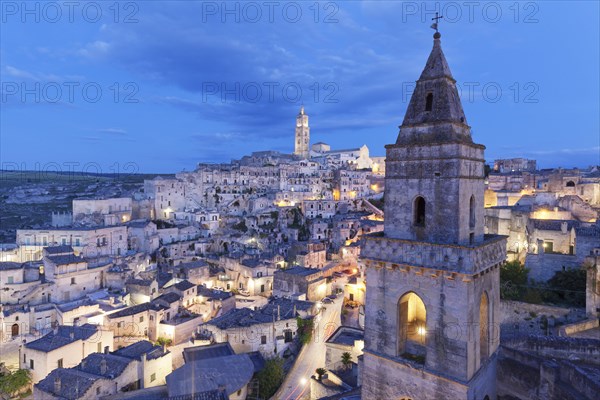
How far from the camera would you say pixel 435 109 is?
9.83 m

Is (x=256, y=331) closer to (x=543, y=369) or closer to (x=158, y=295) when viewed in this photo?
(x=158, y=295)

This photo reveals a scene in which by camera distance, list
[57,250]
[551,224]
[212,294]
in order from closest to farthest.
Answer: [551,224] → [212,294] → [57,250]

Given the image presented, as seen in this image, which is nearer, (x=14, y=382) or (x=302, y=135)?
(x=14, y=382)

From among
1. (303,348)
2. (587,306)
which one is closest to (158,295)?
(303,348)

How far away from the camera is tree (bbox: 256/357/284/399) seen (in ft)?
70.2

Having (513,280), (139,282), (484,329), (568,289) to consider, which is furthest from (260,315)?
(568,289)

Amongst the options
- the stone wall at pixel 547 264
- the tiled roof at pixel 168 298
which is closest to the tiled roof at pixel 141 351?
the tiled roof at pixel 168 298

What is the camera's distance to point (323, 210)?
214ft

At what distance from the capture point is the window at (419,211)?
32.5ft

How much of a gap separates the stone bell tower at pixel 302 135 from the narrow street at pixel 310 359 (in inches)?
3396

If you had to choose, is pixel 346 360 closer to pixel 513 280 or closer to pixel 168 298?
pixel 513 280

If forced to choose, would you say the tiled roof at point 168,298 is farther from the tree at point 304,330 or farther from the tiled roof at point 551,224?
the tiled roof at point 551,224

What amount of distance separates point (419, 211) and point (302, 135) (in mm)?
107810

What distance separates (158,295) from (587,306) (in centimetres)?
3271
